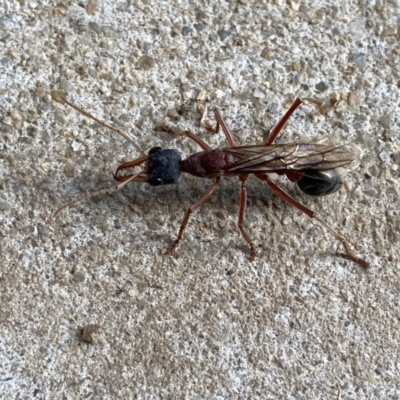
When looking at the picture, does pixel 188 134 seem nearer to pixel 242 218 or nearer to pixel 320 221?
pixel 242 218

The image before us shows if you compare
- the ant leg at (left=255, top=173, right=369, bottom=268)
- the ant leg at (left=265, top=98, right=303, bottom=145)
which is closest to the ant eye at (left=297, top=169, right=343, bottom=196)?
the ant leg at (left=255, top=173, right=369, bottom=268)

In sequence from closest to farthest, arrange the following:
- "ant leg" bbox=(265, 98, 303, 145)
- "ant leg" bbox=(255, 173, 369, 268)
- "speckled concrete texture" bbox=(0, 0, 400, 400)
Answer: "speckled concrete texture" bbox=(0, 0, 400, 400), "ant leg" bbox=(255, 173, 369, 268), "ant leg" bbox=(265, 98, 303, 145)

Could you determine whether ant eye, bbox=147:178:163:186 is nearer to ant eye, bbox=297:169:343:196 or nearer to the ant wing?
the ant wing

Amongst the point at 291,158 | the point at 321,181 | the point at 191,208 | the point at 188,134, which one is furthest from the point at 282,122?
the point at 191,208

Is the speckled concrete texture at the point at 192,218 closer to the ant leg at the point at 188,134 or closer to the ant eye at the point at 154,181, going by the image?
the ant leg at the point at 188,134

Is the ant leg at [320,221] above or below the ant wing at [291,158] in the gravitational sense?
below

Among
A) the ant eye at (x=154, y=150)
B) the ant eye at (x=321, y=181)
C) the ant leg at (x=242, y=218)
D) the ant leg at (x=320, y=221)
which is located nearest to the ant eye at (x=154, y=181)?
the ant eye at (x=154, y=150)

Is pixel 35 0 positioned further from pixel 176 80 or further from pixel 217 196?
pixel 217 196
